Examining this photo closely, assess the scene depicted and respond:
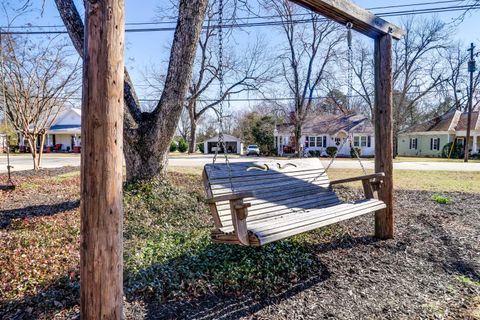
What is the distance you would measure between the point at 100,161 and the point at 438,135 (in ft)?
117

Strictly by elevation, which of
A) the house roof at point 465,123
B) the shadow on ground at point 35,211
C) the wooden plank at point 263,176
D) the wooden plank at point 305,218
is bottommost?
the shadow on ground at point 35,211

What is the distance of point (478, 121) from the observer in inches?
1155

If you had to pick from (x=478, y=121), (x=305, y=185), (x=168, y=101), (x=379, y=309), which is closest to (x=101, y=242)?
(x=379, y=309)

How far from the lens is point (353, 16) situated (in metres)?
3.86

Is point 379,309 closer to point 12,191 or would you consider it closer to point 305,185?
point 305,185

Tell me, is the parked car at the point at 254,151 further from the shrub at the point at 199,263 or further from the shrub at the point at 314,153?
the shrub at the point at 199,263

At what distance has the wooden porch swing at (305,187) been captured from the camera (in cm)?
284

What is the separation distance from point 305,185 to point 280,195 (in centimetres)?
56

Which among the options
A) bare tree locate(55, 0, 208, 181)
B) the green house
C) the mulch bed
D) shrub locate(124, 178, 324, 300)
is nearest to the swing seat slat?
shrub locate(124, 178, 324, 300)

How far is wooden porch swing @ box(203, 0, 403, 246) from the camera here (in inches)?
112

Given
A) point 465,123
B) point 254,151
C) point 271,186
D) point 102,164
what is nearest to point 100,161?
point 102,164

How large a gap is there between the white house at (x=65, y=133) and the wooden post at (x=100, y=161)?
1517 inches

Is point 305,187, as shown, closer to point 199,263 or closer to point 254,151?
point 199,263

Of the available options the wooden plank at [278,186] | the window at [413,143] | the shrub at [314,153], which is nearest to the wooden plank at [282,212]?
the wooden plank at [278,186]
